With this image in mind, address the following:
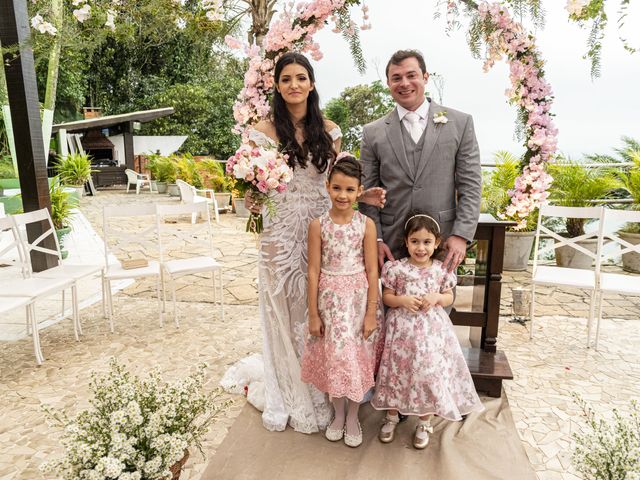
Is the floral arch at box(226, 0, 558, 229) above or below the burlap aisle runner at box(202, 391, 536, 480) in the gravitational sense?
above

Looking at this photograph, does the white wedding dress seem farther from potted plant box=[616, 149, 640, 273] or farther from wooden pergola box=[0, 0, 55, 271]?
potted plant box=[616, 149, 640, 273]

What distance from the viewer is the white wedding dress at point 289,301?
293 centimetres

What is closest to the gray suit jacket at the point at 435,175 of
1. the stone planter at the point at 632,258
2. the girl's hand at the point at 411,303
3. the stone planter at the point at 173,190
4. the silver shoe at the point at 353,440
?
the girl's hand at the point at 411,303

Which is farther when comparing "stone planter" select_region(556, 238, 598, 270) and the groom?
"stone planter" select_region(556, 238, 598, 270)

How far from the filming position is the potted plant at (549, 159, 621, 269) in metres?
6.43

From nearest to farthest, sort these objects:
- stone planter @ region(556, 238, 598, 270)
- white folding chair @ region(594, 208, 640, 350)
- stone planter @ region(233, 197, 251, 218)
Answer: white folding chair @ region(594, 208, 640, 350) < stone planter @ region(556, 238, 598, 270) < stone planter @ region(233, 197, 251, 218)

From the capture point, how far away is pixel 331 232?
8.71 ft

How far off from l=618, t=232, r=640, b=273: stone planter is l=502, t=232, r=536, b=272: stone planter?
1231mm

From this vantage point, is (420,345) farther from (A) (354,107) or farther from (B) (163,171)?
(B) (163,171)

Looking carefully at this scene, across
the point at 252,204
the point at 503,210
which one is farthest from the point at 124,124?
the point at 252,204

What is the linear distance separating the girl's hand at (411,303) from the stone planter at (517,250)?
169 inches

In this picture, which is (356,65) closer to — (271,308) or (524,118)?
(271,308)

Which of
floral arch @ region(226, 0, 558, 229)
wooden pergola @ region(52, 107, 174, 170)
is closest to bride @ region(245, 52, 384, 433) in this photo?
floral arch @ region(226, 0, 558, 229)

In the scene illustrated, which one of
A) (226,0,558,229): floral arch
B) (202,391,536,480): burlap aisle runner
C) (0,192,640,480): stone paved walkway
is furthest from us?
(226,0,558,229): floral arch
